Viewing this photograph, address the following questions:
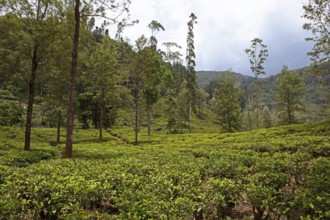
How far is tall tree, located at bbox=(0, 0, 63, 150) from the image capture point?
20.2m

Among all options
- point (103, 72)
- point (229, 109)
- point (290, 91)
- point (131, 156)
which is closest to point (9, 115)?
point (103, 72)

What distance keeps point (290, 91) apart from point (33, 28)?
52859 mm

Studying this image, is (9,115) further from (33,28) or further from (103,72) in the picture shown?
(33,28)

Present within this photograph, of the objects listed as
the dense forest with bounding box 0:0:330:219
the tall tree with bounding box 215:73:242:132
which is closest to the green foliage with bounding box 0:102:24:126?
the dense forest with bounding box 0:0:330:219

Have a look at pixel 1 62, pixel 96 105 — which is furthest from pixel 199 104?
pixel 1 62

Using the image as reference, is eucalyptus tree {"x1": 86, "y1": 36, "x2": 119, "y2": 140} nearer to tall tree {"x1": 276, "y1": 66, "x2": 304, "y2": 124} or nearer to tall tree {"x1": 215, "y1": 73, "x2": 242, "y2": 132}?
tall tree {"x1": 215, "y1": 73, "x2": 242, "y2": 132}

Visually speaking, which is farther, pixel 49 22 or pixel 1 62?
pixel 1 62

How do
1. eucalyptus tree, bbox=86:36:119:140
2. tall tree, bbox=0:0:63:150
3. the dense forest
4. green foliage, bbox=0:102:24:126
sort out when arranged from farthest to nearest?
1. green foliage, bbox=0:102:24:126
2. eucalyptus tree, bbox=86:36:119:140
3. tall tree, bbox=0:0:63:150
4. the dense forest

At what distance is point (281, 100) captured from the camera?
57.7 meters

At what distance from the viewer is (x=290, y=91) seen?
56.6m

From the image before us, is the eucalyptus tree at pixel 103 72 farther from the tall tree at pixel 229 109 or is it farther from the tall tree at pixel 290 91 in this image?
the tall tree at pixel 290 91

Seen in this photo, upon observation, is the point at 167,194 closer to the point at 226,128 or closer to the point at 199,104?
the point at 226,128

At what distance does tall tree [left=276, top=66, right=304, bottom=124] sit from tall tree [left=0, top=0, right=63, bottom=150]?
166ft

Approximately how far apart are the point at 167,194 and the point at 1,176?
580cm
